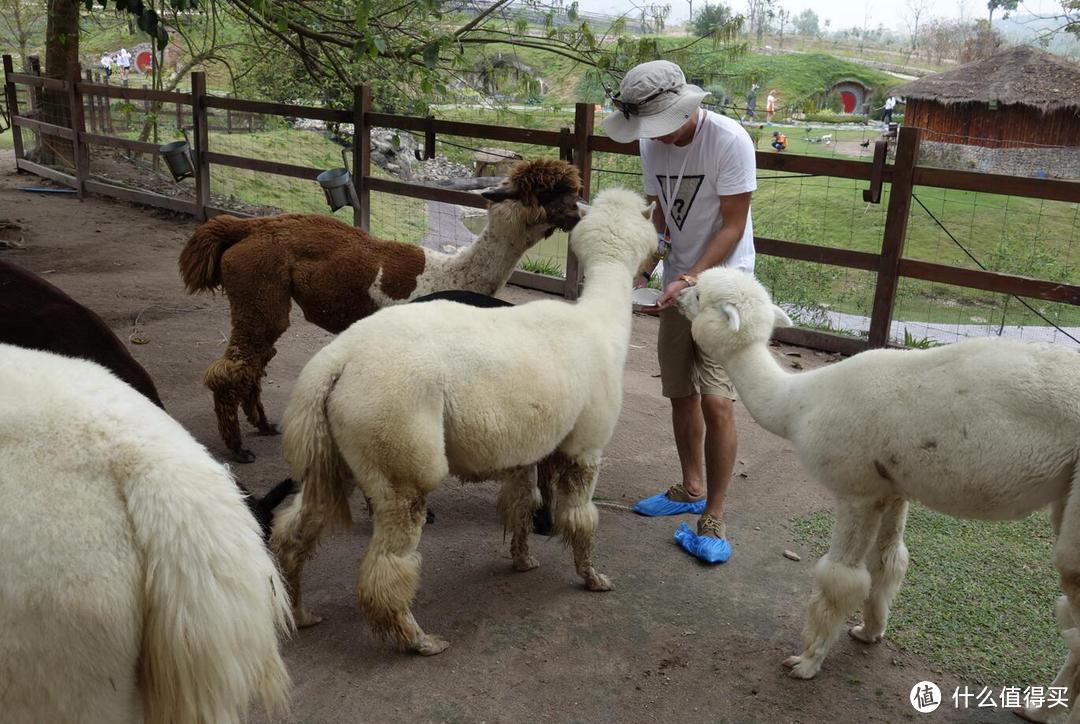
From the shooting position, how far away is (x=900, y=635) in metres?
3.46

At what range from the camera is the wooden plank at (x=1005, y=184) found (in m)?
6.07

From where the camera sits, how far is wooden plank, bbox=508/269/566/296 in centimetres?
895

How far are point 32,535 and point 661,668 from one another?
7.81 ft

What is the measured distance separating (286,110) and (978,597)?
30.7ft

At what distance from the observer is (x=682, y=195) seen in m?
4.17

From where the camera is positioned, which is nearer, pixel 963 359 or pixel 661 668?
pixel 963 359

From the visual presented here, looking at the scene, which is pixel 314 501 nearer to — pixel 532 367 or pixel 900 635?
pixel 532 367

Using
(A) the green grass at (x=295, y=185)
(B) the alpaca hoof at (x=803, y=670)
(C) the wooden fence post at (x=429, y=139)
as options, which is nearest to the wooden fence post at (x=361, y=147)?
(C) the wooden fence post at (x=429, y=139)

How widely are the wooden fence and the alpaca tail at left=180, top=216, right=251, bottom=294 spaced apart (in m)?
3.93

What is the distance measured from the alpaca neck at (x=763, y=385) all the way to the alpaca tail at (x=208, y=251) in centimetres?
313

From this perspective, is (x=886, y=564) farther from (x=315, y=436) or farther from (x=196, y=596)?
(x=196, y=596)

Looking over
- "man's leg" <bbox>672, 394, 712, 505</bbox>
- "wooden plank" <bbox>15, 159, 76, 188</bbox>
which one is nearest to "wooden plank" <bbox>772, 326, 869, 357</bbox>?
"man's leg" <bbox>672, 394, 712, 505</bbox>

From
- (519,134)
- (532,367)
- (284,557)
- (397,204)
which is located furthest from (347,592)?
(397,204)

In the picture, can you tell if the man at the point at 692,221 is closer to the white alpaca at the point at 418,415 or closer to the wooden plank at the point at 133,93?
the white alpaca at the point at 418,415
